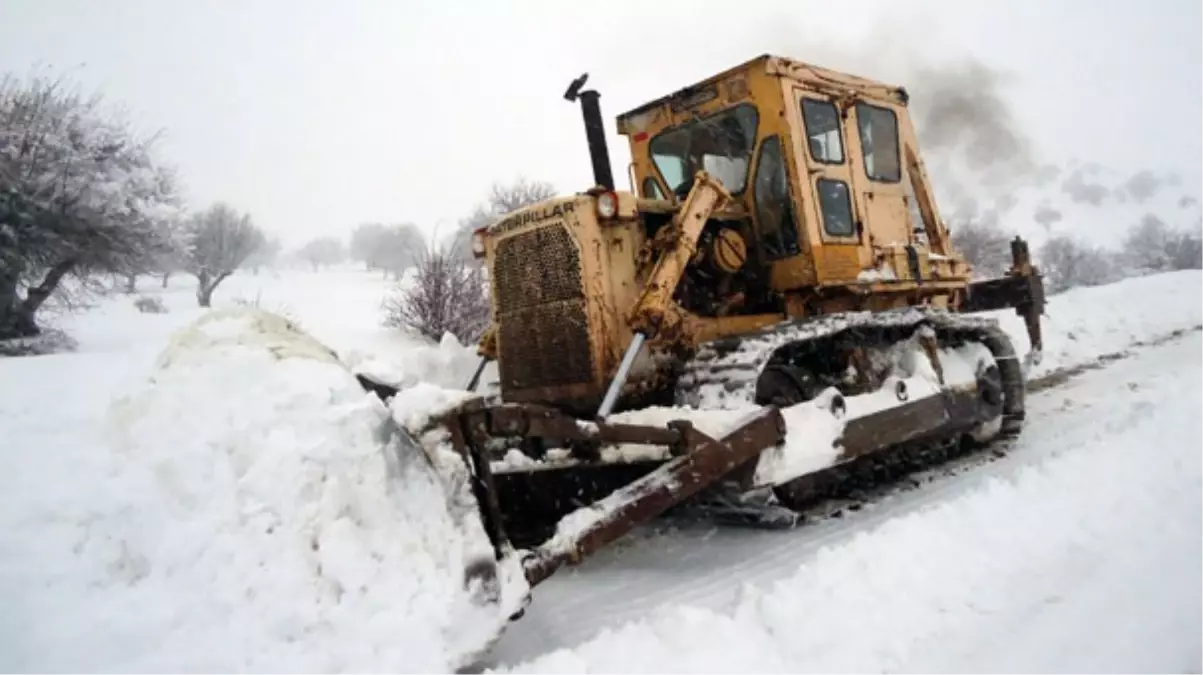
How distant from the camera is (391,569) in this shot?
2.89 m

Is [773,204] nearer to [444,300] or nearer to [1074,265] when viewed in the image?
[444,300]

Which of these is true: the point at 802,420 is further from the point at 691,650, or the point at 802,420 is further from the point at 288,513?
the point at 288,513

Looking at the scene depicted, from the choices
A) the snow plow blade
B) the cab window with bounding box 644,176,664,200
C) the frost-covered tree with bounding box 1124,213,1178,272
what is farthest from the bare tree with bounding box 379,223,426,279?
the snow plow blade

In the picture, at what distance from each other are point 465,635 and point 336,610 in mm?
459

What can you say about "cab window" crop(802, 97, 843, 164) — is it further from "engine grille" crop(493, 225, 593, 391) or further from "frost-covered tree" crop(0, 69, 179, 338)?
"frost-covered tree" crop(0, 69, 179, 338)

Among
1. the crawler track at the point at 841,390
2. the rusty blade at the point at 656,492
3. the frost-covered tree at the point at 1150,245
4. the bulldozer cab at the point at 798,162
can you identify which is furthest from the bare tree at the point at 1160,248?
the rusty blade at the point at 656,492

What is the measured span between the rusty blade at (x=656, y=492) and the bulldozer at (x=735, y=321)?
0.04 ft

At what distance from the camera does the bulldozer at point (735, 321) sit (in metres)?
4.48

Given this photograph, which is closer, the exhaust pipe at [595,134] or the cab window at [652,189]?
the exhaust pipe at [595,134]

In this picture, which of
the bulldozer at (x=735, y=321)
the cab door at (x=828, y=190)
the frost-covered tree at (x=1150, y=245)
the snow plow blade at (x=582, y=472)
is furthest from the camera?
the frost-covered tree at (x=1150, y=245)

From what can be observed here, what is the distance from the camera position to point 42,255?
15422mm

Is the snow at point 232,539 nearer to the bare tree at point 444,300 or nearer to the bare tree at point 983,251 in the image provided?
the bare tree at point 444,300

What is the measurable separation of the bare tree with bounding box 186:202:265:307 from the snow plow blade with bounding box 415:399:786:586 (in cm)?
2776

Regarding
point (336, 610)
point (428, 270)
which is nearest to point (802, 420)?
point (336, 610)
